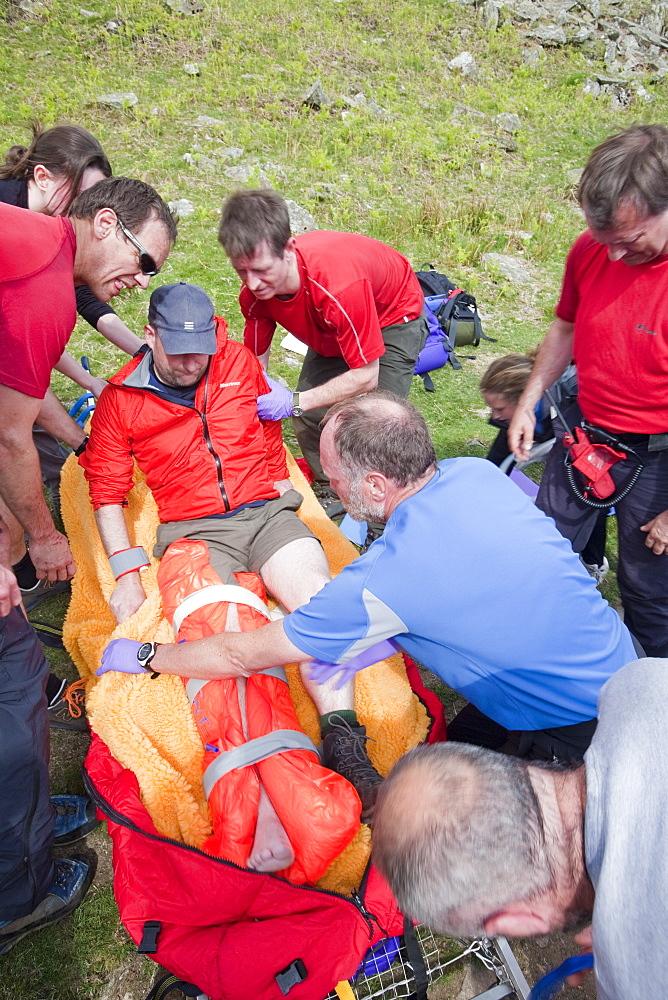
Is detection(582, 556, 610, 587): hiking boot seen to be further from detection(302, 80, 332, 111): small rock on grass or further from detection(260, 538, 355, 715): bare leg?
detection(302, 80, 332, 111): small rock on grass

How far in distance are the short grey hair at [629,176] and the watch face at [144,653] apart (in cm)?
250

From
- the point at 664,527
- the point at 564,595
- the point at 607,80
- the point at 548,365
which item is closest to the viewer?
the point at 564,595

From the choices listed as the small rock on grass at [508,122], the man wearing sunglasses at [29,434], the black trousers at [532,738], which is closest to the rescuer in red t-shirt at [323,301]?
the man wearing sunglasses at [29,434]

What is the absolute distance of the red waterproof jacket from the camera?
312 cm

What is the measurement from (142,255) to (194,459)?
102 cm

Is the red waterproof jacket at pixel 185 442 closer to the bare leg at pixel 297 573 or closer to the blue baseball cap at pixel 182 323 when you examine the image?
the blue baseball cap at pixel 182 323

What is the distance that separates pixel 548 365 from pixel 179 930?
3.02 m

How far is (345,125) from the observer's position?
1083cm

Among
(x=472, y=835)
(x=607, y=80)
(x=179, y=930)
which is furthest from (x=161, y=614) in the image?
(x=607, y=80)

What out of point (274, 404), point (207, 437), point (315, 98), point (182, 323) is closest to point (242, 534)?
point (207, 437)

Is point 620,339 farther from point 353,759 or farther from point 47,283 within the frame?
point 47,283

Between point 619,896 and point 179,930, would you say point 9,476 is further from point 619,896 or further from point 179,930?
point 619,896

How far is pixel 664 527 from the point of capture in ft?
9.03

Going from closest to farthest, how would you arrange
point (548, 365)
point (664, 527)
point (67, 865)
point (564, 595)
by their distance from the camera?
point (564, 595) → point (67, 865) → point (664, 527) → point (548, 365)
